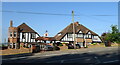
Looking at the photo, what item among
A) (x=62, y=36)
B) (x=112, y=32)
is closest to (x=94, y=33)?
(x=112, y=32)

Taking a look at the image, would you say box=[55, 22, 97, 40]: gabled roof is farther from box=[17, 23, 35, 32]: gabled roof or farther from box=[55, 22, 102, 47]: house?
box=[17, 23, 35, 32]: gabled roof

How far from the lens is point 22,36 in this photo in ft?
214

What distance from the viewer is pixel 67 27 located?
75438mm

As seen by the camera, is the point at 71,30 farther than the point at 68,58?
Yes

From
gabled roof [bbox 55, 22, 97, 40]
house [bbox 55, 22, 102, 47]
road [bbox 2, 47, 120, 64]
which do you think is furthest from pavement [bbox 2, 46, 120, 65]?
gabled roof [bbox 55, 22, 97, 40]

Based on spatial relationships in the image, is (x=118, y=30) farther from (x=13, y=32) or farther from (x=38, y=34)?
(x=13, y=32)

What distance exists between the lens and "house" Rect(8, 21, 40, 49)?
5691cm

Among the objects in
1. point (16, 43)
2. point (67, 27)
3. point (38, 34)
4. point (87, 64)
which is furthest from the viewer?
point (67, 27)

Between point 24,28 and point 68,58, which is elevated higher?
point 24,28

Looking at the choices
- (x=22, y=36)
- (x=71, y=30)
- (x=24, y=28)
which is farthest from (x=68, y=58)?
(x=71, y=30)

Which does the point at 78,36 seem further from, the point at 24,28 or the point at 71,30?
the point at 24,28

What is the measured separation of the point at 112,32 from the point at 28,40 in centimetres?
3586

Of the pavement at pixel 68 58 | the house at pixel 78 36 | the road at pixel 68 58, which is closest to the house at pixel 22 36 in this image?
the house at pixel 78 36

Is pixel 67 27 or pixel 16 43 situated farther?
pixel 67 27
